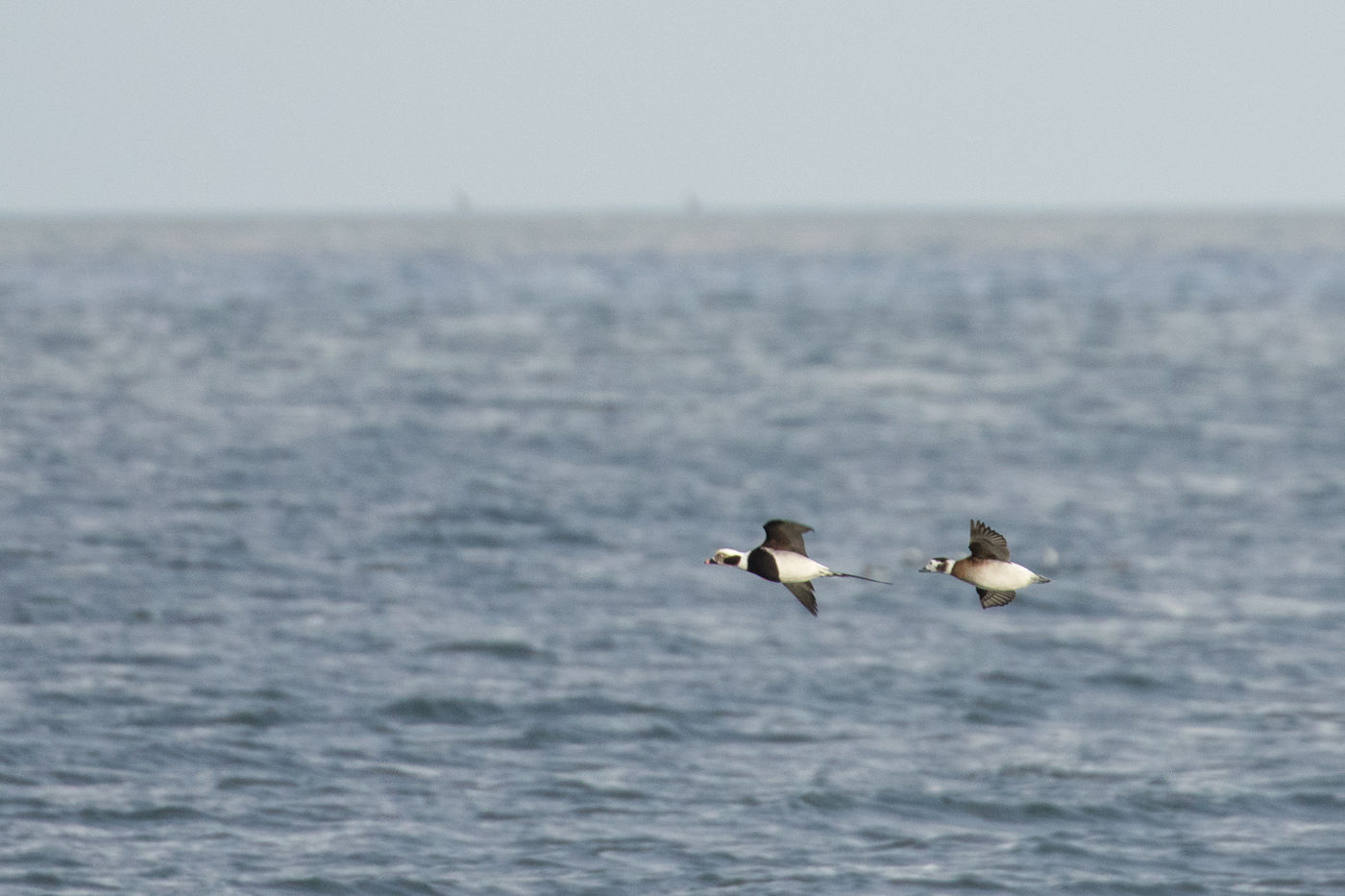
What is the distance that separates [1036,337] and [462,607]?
64.3 metres

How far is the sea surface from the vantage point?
68.5ft

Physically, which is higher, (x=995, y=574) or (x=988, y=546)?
(x=988, y=546)

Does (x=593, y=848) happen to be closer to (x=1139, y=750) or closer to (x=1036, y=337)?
(x=1139, y=750)

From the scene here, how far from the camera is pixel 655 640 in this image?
29734 mm

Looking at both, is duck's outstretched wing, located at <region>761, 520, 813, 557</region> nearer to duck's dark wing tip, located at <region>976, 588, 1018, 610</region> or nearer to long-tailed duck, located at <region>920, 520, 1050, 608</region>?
long-tailed duck, located at <region>920, 520, 1050, 608</region>

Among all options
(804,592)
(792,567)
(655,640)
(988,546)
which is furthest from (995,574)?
(655,640)

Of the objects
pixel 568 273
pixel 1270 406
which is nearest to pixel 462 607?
pixel 1270 406

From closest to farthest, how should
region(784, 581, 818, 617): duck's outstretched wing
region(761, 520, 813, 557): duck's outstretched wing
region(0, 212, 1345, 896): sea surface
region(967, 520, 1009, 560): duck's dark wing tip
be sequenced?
region(761, 520, 813, 557): duck's outstretched wing → region(784, 581, 818, 617): duck's outstretched wing → region(967, 520, 1009, 560): duck's dark wing tip → region(0, 212, 1345, 896): sea surface

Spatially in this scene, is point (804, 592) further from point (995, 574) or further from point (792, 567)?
point (995, 574)

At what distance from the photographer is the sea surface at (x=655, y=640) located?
20875mm

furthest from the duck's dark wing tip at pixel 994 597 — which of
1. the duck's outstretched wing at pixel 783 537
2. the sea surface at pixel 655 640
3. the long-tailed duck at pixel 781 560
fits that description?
the sea surface at pixel 655 640

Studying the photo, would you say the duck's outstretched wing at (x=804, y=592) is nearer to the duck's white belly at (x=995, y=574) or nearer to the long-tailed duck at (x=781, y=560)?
the long-tailed duck at (x=781, y=560)

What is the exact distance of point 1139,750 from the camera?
2447 cm

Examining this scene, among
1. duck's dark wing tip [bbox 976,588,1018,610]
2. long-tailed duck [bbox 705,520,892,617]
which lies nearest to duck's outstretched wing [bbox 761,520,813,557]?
long-tailed duck [bbox 705,520,892,617]
